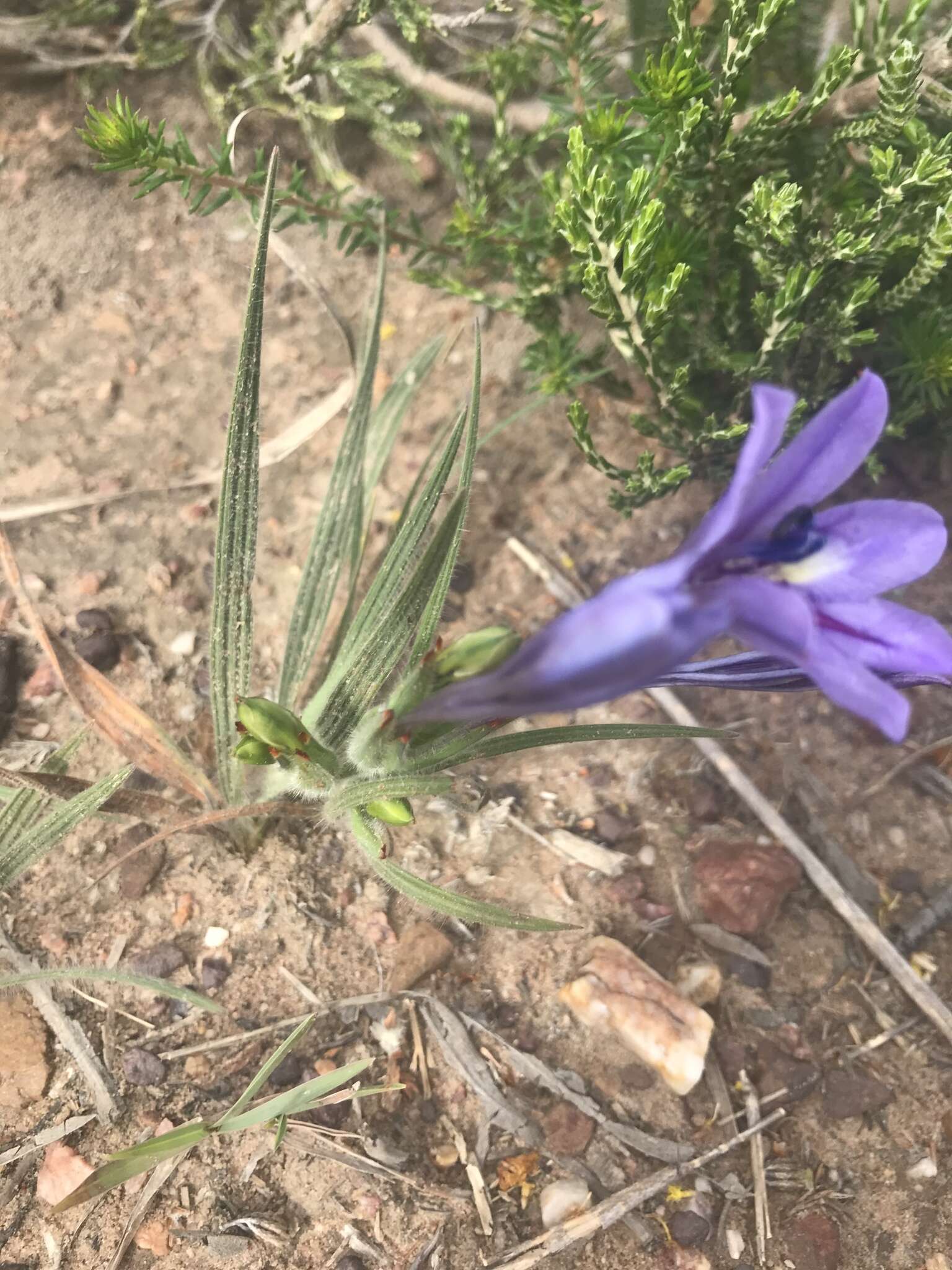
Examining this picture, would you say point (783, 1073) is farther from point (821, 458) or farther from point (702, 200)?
point (702, 200)

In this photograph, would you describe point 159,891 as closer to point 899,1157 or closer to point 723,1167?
point 723,1167

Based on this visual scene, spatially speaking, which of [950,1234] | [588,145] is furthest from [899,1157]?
[588,145]

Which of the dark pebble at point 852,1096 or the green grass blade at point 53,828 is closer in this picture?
the green grass blade at point 53,828

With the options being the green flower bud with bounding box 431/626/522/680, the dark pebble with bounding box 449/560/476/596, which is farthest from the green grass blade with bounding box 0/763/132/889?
the dark pebble with bounding box 449/560/476/596

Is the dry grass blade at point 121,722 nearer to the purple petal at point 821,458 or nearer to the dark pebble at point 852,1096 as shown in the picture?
the purple petal at point 821,458

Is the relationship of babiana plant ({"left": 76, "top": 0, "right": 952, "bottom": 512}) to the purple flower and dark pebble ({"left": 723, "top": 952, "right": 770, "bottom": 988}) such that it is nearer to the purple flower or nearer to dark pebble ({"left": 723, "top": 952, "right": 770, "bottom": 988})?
the purple flower

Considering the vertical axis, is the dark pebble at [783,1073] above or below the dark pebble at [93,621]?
below

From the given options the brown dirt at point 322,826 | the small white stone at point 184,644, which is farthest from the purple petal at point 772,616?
the small white stone at point 184,644
